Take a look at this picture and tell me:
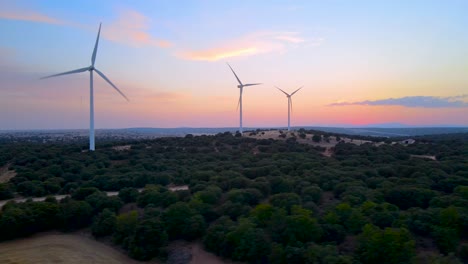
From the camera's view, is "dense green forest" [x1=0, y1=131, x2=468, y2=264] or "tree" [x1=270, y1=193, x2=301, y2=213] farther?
"tree" [x1=270, y1=193, x2=301, y2=213]

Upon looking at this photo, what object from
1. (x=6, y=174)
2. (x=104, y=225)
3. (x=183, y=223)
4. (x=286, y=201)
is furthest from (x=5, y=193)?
(x=286, y=201)

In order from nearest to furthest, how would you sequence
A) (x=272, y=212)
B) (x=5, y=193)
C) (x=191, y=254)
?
(x=191, y=254) < (x=272, y=212) < (x=5, y=193)

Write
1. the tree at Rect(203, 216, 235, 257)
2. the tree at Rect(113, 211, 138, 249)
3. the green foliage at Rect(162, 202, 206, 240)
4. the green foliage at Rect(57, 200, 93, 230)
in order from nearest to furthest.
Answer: the tree at Rect(203, 216, 235, 257)
the tree at Rect(113, 211, 138, 249)
the green foliage at Rect(162, 202, 206, 240)
the green foliage at Rect(57, 200, 93, 230)

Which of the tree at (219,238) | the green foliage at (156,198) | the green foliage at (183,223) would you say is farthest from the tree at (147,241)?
the green foliage at (156,198)

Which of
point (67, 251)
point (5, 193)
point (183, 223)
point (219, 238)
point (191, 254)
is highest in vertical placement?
point (5, 193)

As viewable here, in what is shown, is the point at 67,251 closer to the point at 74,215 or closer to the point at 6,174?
the point at 74,215

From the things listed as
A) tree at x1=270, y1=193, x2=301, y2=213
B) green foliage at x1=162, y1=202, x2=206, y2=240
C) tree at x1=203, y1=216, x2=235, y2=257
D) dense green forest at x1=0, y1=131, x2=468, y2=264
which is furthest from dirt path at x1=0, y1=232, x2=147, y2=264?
tree at x1=270, y1=193, x2=301, y2=213

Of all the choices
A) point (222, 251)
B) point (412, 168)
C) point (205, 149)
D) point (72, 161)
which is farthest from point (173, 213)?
point (205, 149)

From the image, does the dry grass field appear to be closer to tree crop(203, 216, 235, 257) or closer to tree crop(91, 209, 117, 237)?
tree crop(203, 216, 235, 257)
